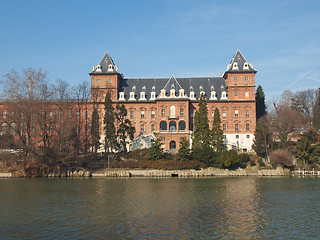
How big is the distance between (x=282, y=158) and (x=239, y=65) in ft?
87.5

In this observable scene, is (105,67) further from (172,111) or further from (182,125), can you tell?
(182,125)

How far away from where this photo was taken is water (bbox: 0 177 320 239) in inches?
744

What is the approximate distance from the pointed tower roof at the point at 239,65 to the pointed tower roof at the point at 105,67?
79.6 ft

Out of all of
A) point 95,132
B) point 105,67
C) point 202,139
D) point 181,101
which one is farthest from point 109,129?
point 105,67

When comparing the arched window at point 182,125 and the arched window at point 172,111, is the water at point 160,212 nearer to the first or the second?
the arched window at point 182,125

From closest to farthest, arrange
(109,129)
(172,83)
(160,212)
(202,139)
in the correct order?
1. (160,212)
2. (109,129)
3. (202,139)
4. (172,83)

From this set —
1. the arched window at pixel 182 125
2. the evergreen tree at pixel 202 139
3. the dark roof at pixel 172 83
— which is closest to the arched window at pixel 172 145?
the arched window at pixel 182 125

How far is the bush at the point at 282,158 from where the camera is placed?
5278cm

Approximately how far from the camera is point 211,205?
2658 cm

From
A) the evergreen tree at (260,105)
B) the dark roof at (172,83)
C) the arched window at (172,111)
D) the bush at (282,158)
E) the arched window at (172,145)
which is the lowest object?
the bush at (282,158)

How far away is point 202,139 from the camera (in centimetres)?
5809

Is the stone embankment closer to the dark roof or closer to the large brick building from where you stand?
the large brick building

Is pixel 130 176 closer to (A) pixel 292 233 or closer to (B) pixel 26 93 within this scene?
(B) pixel 26 93

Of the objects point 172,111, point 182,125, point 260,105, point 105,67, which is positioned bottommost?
point 182,125
